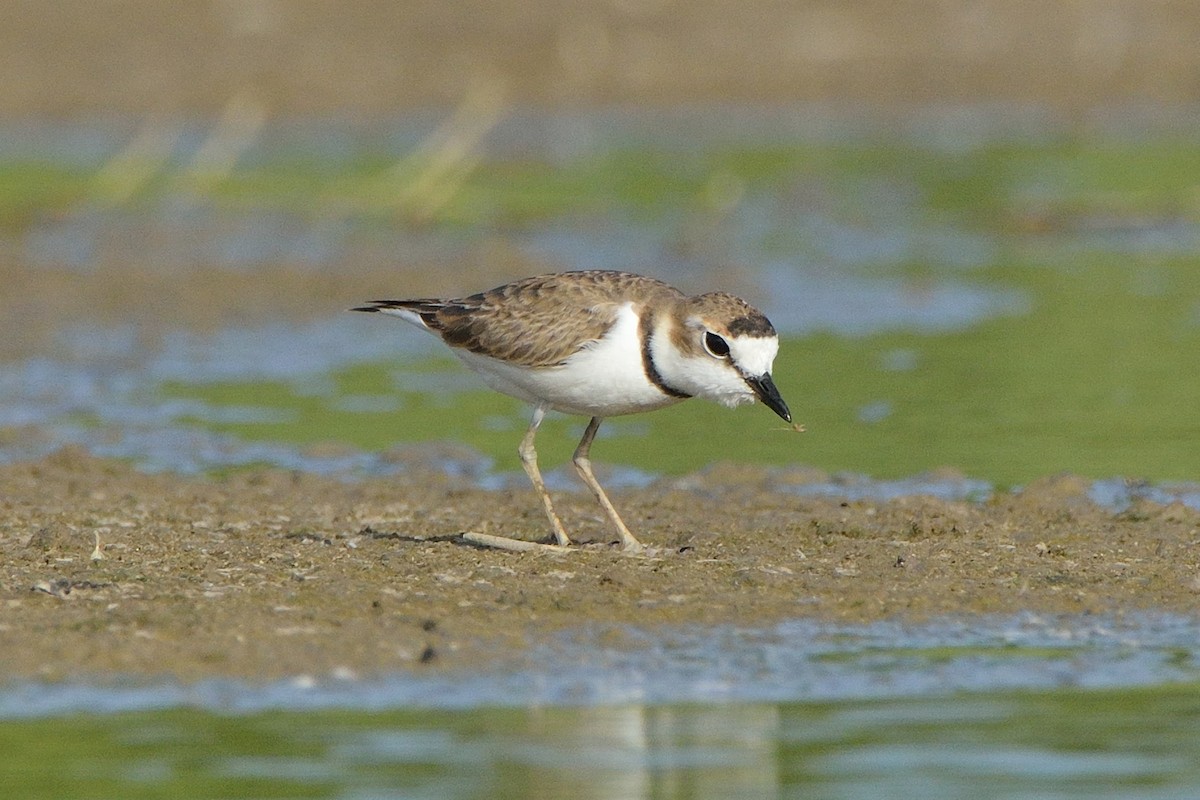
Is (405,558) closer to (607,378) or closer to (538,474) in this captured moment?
(538,474)

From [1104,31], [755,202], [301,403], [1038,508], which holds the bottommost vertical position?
[1038,508]

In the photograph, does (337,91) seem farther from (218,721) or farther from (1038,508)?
(218,721)

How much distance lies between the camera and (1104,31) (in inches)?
1187

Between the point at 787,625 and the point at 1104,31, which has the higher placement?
the point at 1104,31

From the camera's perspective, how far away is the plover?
8.32 meters

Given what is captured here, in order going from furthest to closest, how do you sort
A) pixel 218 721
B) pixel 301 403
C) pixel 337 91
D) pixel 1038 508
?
pixel 337 91 < pixel 301 403 < pixel 1038 508 < pixel 218 721

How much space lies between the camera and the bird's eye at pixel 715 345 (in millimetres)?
8281

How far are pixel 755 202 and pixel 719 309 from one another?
14.0m

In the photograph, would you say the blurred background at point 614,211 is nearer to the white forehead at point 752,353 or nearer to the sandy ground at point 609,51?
the sandy ground at point 609,51

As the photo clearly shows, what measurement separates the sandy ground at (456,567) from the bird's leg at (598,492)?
144mm

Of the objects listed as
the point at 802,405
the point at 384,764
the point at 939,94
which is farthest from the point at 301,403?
the point at 939,94

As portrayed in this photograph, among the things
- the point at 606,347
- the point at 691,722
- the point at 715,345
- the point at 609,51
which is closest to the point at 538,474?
the point at 606,347

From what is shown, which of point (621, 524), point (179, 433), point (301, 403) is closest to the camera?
point (621, 524)

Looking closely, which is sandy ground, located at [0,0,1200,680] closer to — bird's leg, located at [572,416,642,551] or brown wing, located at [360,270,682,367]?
bird's leg, located at [572,416,642,551]
